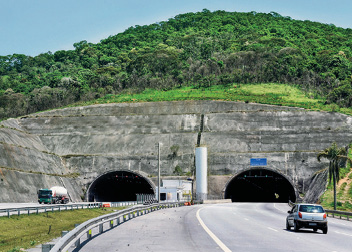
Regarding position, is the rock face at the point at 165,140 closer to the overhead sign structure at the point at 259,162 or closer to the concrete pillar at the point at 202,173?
the concrete pillar at the point at 202,173

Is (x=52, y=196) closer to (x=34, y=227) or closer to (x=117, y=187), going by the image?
(x=34, y=227)

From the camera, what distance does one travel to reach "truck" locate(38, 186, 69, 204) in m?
63.4

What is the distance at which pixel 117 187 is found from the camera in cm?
10206

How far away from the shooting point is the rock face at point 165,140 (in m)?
87.2

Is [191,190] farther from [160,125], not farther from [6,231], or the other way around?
[6,231]

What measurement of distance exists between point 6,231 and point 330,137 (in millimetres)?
76662

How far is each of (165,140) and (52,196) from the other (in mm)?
40264

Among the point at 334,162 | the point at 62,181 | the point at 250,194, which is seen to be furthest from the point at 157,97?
the point at 334,162

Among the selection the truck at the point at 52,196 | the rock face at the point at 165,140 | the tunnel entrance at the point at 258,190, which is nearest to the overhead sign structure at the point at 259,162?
the rock face at the point at 165,140

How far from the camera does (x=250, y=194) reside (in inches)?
4500

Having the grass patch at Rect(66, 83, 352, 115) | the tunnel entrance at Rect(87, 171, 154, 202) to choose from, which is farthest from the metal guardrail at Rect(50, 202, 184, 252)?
the grass patch at Rect(66, 83, 352, 115)

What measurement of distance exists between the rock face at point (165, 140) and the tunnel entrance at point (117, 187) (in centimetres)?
194

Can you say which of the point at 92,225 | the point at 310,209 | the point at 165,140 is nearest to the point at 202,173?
the point at 165,140

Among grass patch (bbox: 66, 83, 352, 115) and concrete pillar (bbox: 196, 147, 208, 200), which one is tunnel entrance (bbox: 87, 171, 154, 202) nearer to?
concrete pillar (bbox: 196, 147, 208, 200)
